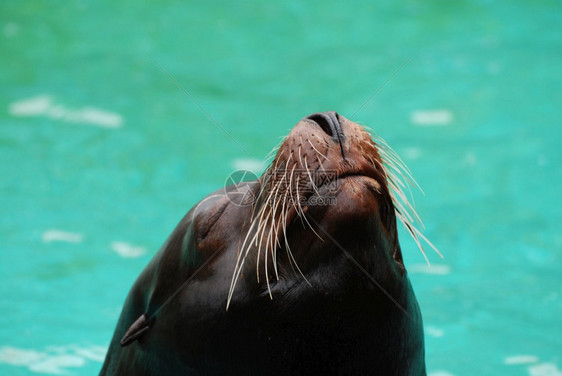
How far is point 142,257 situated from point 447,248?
9.19ft

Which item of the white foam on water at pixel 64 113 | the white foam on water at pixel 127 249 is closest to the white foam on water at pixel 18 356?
the white foam on water at pixel 127 249

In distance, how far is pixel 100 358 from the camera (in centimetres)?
640

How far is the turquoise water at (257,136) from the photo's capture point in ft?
23.2

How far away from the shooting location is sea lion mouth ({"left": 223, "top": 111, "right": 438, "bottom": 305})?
113 inches

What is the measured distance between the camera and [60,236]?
26.1ft

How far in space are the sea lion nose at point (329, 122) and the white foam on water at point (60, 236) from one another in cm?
522

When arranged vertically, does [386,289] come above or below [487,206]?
below

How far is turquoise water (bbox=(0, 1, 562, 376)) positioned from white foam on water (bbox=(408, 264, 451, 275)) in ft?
0.07

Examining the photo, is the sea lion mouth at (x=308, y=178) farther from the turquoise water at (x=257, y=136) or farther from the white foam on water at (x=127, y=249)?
the white foam on water at (x=127, y=249)

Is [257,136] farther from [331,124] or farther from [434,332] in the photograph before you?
[331,124]

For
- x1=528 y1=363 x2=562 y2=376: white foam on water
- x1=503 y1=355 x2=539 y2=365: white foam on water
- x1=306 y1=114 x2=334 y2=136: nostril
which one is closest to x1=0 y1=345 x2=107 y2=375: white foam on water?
x1=503 y1=355 x2=539 y2=365: white foam on water

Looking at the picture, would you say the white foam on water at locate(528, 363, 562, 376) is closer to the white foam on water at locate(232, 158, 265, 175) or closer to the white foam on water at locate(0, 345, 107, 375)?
the white foam on water at locate(0, 345, 107, 375)

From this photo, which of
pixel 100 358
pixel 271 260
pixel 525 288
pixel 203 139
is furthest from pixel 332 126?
pixel 203 139

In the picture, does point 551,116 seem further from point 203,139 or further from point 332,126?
point 332,126
